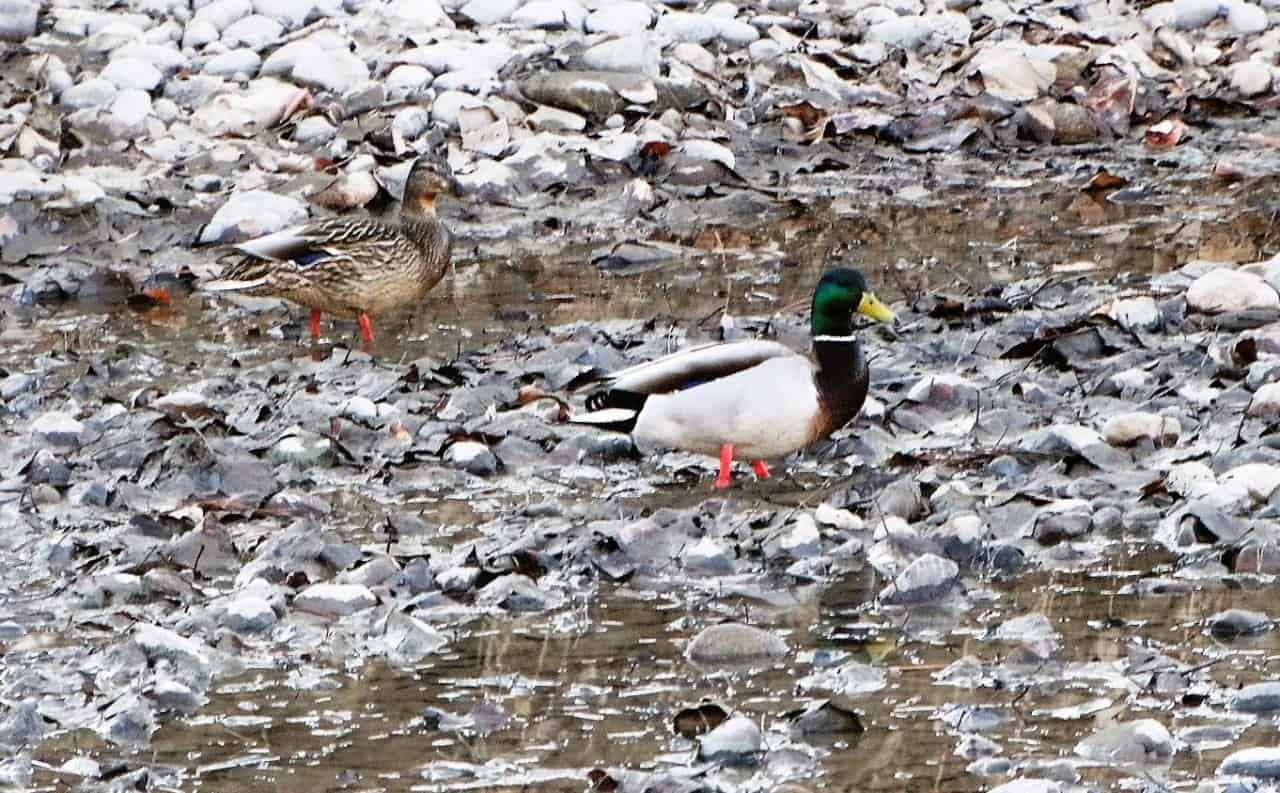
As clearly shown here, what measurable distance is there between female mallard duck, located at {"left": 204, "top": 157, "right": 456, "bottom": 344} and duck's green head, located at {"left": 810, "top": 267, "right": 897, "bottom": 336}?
106 inches

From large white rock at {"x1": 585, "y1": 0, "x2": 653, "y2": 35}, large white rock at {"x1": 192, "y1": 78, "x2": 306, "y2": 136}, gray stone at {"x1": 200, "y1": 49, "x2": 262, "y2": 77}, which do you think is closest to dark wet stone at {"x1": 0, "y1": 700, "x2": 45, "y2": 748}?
large white rock at {"x1": 192, "y1": 78, "x2": 306, "y2": 136}

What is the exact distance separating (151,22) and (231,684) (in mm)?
9395

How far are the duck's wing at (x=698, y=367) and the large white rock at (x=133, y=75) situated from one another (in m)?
6.42

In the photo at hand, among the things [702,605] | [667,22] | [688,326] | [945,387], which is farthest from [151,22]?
[702,605]

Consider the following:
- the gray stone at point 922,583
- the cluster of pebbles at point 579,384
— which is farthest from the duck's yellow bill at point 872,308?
the gray stone at point 922,583

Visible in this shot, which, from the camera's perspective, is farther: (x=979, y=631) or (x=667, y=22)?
(x=667, y=22)

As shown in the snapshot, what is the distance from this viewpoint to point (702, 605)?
19.7ft

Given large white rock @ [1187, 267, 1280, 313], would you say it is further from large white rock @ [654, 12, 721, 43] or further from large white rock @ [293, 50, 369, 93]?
large white rock @ [293, 50, 369, 93]

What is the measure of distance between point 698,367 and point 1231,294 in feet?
7.90

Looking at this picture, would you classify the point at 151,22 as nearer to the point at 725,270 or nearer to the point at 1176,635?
the point at 725,270

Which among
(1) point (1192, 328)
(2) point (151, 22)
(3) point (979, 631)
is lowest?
(2) point (151, 22)

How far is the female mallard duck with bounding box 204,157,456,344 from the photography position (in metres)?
9.77

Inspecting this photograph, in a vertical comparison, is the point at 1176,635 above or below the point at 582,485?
above

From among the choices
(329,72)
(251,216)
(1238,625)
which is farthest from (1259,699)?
(329,72)
